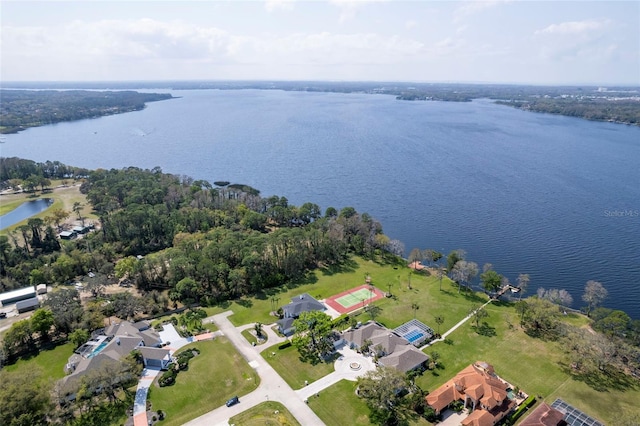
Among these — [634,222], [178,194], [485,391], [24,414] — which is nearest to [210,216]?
[178,194]

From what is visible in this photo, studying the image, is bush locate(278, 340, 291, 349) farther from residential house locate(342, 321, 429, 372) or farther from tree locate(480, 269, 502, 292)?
tree locate(480, 269, 502, 292)

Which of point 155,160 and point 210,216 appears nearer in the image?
point 210,216

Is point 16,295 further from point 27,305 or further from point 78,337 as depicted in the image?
point 78,337

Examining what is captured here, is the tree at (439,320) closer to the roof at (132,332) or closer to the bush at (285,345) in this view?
the bush at (285,345)

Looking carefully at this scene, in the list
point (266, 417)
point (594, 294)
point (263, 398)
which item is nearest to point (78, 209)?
point (263, 398)

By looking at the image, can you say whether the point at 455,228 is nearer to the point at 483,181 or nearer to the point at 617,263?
the point at 617,263

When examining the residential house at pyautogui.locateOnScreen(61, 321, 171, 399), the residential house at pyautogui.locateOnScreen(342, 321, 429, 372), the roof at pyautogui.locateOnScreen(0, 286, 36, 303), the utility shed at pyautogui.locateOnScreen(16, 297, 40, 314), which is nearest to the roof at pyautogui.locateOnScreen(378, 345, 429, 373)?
the residential house at pyautogui.locateOnScreen(342, 321, 429, 372)
